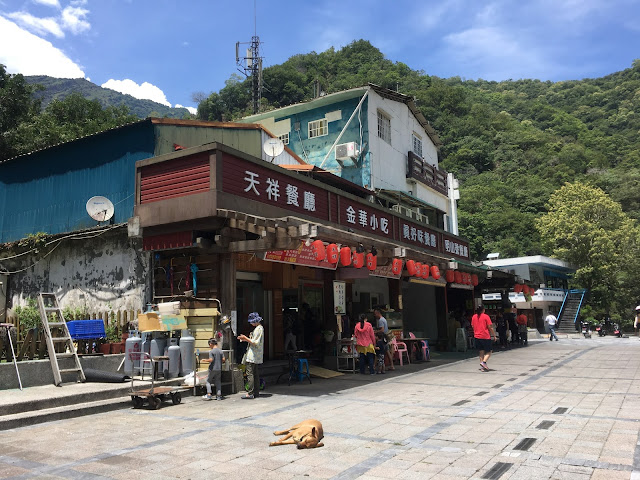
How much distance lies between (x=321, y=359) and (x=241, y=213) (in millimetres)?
6599

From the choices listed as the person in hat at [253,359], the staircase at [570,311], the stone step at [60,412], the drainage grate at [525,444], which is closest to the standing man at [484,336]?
the person in hat at [253,359]

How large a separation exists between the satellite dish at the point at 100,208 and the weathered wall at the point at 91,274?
44cm

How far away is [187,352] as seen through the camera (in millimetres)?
9961

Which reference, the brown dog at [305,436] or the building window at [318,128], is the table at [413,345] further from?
the building window at [318,128]

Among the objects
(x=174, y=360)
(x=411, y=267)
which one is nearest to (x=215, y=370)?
(x=174, y=360)

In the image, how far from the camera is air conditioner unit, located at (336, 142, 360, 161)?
831 inches

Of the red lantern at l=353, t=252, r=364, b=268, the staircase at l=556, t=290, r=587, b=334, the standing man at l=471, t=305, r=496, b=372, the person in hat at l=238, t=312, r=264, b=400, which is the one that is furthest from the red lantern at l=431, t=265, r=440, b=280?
the staircase at l=556, t=290, r=587, b=334

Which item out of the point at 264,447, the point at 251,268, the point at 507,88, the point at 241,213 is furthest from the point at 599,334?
the point at 507,88

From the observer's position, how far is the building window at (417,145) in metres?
26.0

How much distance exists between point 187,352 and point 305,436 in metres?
4.97

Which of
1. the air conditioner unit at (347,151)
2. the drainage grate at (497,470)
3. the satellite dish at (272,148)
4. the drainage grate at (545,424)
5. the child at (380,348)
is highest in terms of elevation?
the air conditioner unit at (347,151)

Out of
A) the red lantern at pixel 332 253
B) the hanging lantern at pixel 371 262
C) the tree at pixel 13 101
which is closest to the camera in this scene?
the red lantern at pixel 332 253

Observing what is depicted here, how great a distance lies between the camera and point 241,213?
32.3 ft

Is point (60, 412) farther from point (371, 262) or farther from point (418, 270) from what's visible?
point (418, 270)
